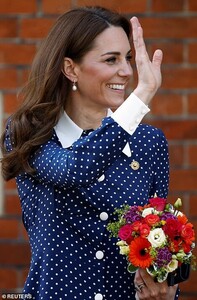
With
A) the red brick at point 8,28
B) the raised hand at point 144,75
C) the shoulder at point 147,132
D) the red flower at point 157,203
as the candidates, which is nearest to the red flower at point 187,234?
the red flower at point 157,203

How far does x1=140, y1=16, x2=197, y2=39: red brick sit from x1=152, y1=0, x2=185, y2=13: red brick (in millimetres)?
45

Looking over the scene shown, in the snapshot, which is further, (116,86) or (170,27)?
(170,27)

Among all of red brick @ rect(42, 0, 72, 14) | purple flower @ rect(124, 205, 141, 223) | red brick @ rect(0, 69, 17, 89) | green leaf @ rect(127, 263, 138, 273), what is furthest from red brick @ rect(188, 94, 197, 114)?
green leaf @ rect(127, 263, 138, 273)

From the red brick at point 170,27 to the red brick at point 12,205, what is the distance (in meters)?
1.06

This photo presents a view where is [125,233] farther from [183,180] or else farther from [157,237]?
[183,180]

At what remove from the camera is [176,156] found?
4840mm

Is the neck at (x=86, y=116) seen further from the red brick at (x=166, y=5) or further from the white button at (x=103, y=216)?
the red brick at (x=166, y=5)

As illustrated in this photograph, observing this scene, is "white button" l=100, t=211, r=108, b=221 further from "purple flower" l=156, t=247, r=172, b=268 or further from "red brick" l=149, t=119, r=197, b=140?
"red brick" l=149, t=119, r=197, b=140

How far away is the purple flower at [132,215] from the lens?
340 cm

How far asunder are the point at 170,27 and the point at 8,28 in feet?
2.70

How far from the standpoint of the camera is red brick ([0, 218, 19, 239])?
4953 mm

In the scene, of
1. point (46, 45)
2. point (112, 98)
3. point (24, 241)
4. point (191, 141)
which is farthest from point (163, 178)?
point (24, 241)

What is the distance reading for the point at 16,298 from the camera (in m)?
3.69

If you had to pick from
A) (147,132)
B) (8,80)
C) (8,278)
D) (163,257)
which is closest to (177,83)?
(8,80)
